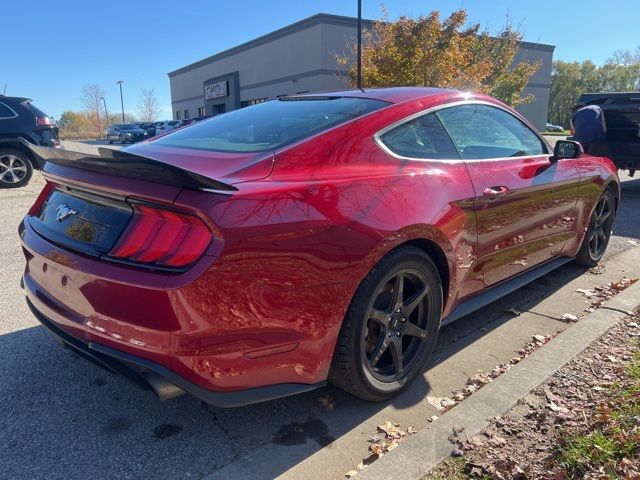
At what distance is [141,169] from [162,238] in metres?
0.28

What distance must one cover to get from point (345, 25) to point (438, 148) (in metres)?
28.5

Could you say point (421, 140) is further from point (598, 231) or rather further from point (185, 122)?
point (185, 122)

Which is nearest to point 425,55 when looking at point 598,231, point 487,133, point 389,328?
point 598,231

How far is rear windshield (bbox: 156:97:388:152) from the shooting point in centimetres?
251

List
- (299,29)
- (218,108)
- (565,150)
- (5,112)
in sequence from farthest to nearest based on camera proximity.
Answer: (218,108), (299,29), (5,112), (565,150)

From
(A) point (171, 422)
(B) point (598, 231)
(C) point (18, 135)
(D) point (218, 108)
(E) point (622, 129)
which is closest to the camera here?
(A) point (171, 422)

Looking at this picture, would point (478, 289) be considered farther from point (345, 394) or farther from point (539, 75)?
point (539, 75)

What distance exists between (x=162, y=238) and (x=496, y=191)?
2.06m

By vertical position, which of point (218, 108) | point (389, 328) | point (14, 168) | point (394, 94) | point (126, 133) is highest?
point (218, 108)

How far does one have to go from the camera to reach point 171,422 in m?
2.46

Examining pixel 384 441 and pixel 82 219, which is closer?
pixel 82 219

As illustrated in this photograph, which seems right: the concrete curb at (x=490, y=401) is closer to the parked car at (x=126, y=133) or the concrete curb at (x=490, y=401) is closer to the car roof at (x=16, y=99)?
the car roof at (x=16, y=99)

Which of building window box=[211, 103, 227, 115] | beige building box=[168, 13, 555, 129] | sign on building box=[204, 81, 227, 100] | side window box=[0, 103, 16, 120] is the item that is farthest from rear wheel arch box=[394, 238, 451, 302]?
building window box=[211, 103, 227, 115]

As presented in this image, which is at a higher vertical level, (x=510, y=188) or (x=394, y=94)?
(x=394, y=94)
